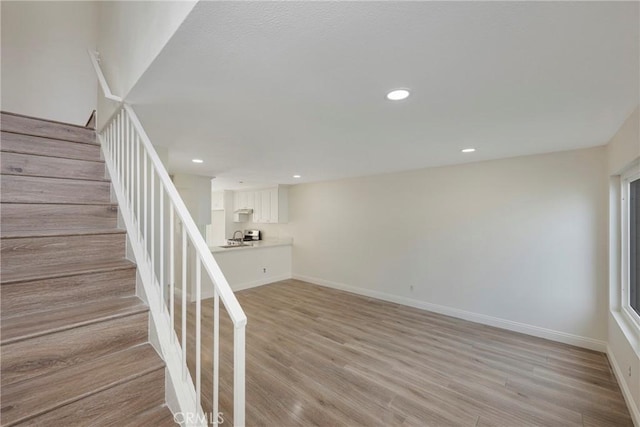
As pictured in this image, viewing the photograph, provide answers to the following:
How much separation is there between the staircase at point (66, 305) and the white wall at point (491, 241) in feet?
12.3

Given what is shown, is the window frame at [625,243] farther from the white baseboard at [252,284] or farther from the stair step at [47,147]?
the white baseboard at [252,284]

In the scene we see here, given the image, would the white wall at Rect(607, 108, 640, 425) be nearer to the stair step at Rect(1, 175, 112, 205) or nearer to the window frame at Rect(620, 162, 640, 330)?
the window frame at Rect(620, 162, 640, 330)

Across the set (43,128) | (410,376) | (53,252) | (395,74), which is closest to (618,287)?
(410,376)

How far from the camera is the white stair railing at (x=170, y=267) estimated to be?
36.7 inches

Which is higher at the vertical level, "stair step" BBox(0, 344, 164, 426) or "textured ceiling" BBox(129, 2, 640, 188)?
"textured ceiling" BBox(129, 2, 640, 188)

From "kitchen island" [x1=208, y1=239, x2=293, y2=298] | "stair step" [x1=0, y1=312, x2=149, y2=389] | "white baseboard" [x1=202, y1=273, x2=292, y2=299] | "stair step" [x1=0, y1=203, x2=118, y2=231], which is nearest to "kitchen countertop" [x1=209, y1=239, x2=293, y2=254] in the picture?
"kitchen island" [x1=208, y1=239, x2=293, y2=298]

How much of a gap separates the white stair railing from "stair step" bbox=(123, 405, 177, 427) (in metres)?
0.08

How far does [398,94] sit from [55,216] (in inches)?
96.7

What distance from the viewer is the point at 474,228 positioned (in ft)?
12.0

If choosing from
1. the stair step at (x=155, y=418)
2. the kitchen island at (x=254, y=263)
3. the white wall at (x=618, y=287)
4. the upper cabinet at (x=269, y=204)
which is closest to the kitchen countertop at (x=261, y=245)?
the kitchen island at (x=254, y=263)

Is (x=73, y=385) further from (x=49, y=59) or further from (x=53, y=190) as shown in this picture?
(x=49, y=59)

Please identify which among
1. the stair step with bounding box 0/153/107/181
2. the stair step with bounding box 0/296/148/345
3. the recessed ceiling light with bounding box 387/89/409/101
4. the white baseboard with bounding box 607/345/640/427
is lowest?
the white baseboard with bounding box 607/345/640/427

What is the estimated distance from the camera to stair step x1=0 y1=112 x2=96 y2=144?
2.18m

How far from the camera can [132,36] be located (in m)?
1.68
